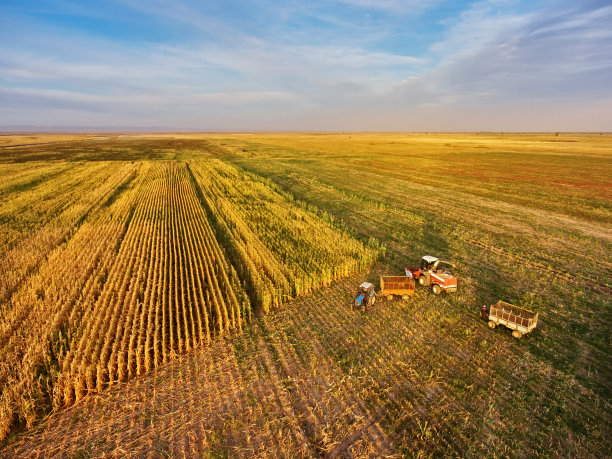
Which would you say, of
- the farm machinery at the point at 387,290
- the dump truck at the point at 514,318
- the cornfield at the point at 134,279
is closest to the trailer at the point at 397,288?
the farm machinery at the point at 387,290

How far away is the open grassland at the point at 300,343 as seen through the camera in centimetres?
646

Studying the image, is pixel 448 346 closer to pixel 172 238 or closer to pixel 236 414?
pixel 236 414

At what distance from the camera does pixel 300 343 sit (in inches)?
366

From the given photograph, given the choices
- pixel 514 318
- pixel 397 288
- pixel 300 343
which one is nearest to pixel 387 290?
pixel 397 288

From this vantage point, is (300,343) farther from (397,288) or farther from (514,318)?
(514,318)

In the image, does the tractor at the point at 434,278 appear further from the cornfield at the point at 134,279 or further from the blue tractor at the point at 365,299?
the cornfield at the point at 134,279

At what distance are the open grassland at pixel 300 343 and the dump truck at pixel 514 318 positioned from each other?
318 mm

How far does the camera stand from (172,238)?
712 inches

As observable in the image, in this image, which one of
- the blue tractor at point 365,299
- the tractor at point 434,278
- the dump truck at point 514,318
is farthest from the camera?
the tractor at point 434,278

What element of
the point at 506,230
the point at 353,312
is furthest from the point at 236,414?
the point at 506,230

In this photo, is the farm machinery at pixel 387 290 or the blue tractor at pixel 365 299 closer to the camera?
the blue tractor at pixel 365 299

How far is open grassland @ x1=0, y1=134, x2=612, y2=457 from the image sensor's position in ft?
21.2

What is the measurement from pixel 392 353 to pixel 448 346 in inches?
71.5

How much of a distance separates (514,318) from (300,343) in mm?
6840
